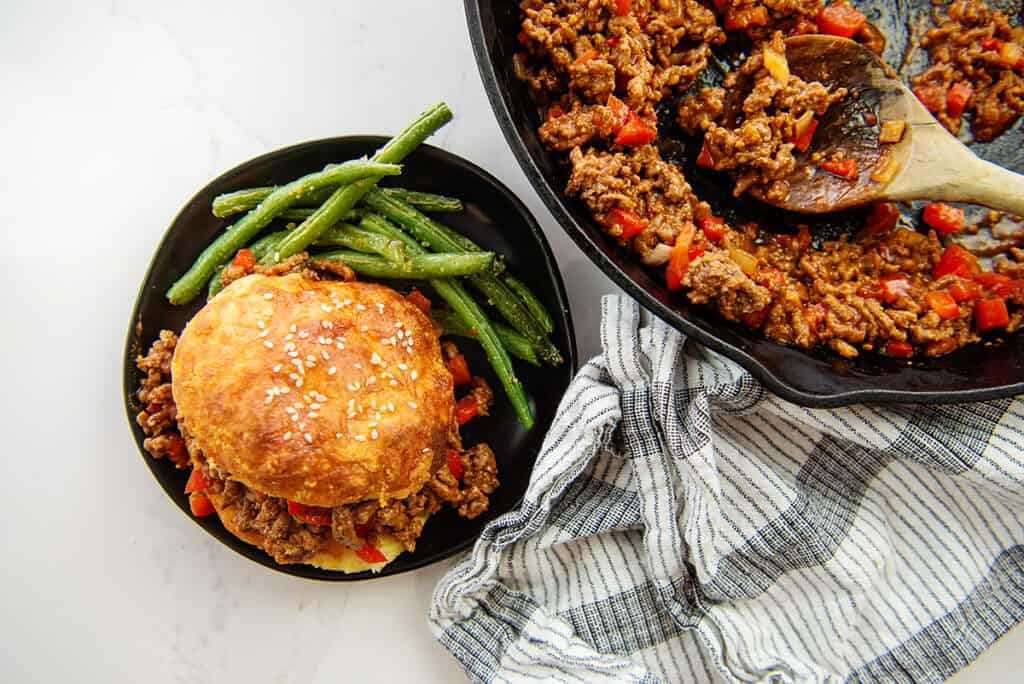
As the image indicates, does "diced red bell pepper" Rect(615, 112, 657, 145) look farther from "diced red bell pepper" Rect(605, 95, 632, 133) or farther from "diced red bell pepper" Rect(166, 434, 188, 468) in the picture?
"diced red bell pepper" Rect(166, 434, 188, 468)

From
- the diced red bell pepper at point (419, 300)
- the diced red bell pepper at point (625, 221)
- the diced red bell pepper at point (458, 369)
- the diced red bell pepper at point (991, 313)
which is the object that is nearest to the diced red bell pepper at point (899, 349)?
the diced red bell pepper at point (991, 313)

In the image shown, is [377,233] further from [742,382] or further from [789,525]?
[789,525]

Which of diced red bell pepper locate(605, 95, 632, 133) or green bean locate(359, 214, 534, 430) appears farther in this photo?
green bean locate(359, 214, 534, 430)

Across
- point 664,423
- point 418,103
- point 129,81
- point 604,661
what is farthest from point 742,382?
point 129,81

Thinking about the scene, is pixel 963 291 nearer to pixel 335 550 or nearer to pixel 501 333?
pixel 501 333

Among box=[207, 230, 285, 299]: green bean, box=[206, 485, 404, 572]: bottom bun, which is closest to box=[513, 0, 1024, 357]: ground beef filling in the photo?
box=[207, 230, 285, 299]: green bean

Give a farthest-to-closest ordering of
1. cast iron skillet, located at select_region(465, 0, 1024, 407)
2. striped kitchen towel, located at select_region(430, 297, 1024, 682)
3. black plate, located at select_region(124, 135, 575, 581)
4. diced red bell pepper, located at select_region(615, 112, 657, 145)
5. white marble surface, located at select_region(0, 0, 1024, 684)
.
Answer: white marble surface, located at select_region(0, 0, 1024, 684) < black plate, located at select_region(124, 135, 575, 581) < striped kitchen towel, located at select_region(430, 297, 1024, 682) < diced red bell pepper, located at select_region(615, 112, 657, 145) < cast iron skillet, located at select_region(465, 0, 1024, 407)

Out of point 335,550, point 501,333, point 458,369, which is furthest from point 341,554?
point 501,333
